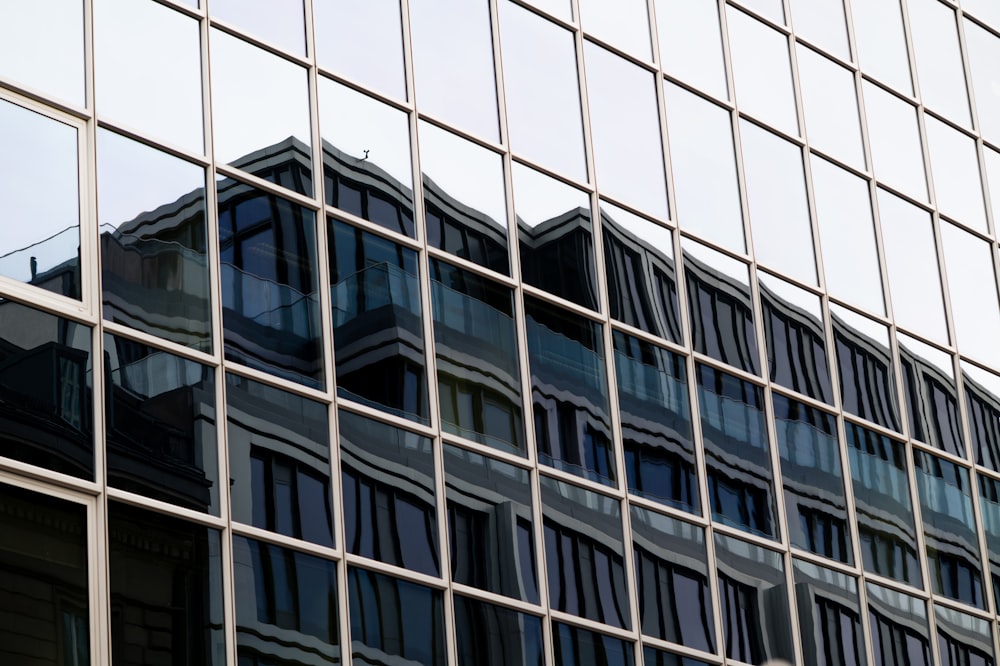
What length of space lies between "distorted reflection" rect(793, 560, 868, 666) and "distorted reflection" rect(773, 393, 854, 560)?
34 cm

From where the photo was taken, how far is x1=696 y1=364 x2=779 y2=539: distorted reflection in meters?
24.8

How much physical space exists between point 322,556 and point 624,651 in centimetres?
468

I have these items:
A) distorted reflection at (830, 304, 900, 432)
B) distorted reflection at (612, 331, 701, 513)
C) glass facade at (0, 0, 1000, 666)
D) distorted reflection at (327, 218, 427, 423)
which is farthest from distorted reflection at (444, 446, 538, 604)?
distorted reflection at (830, 304, 900, 432)

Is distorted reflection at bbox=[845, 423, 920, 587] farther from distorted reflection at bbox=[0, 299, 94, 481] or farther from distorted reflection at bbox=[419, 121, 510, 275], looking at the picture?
distorted reflection at bbox=[0, 299, 94, 481]

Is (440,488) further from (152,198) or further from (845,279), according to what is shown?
(845,279)

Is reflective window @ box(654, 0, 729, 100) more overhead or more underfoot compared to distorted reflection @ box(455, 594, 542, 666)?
more overhead

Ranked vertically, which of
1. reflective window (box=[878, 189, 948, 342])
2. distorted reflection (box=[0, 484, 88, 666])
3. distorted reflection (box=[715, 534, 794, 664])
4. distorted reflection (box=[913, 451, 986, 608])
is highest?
reflective window (box=[878, 189, 948, 342])

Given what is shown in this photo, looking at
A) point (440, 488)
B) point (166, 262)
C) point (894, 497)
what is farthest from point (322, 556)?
point (894, 497)

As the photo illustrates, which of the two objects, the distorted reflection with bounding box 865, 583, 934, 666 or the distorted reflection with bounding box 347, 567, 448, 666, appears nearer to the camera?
the distorted reflection with bounding box 347, 567, 448, 666

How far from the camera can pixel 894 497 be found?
89.1 ft

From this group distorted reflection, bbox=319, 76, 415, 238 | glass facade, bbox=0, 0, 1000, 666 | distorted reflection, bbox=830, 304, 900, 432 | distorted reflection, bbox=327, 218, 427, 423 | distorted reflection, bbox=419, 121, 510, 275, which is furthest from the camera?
distorted reflection, bbox=830, 304, 900, 432

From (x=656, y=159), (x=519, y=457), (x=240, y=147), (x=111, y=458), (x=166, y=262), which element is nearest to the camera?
Result: (x=111, y=458)

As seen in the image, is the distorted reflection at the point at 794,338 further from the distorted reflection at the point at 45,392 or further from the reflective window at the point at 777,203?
the distorted reflection at the point at 45,392

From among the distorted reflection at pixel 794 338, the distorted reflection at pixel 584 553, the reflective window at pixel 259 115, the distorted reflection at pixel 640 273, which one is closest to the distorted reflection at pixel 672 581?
the distorted reflection at pixel 584 553
